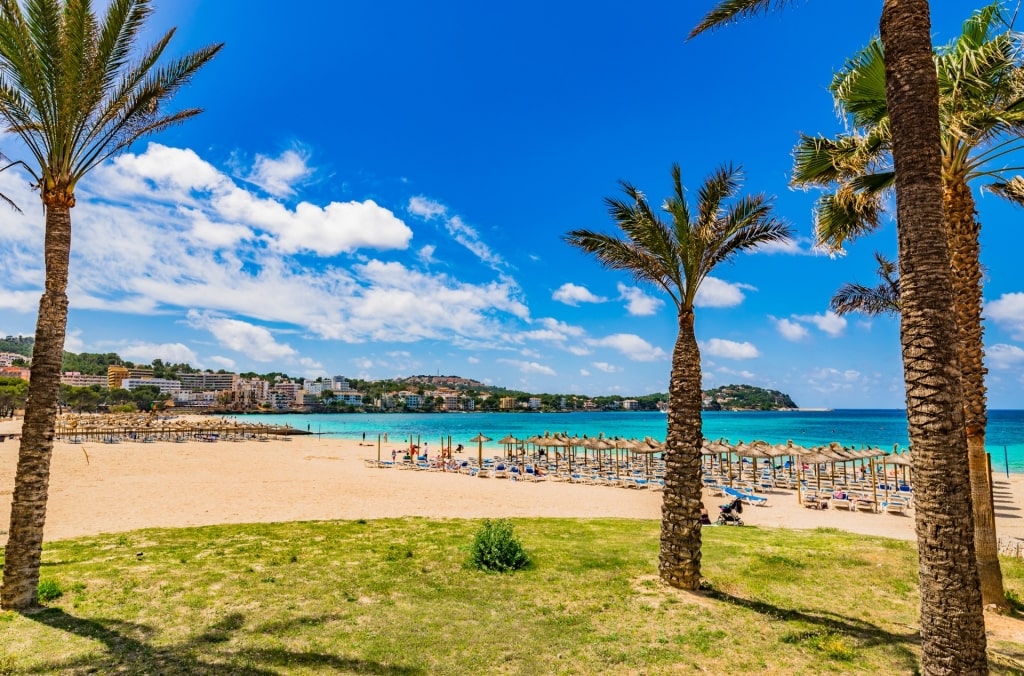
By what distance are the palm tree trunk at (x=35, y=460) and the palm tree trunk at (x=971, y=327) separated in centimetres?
1285

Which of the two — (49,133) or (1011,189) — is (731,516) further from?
(49,133)

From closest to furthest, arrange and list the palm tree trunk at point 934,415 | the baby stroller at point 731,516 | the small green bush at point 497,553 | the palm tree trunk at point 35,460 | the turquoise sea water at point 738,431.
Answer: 1. the palm tree trunk at point 934,415
2. the palm tree trunk at point 35,460
3. the small green bush at point 497,553
4. the baby stroller at point 731,516
5. the turquoise sea water at point 738,431

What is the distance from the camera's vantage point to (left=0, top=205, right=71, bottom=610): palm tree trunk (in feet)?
23.0

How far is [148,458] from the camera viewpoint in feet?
118

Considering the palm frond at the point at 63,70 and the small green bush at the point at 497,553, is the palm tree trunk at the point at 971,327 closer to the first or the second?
the small green bush at the point at 497,553

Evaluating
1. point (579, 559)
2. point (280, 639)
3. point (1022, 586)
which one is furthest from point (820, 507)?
point (280, 639)

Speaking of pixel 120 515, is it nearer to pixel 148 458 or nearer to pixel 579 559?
pixel 579 559

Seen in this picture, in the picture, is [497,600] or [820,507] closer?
[497,600]

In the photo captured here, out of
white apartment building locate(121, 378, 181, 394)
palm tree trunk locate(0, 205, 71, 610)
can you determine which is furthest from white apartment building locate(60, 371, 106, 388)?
palm tree trunk locate(0, 205, 71, 610)

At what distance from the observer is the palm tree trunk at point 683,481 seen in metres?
8.62

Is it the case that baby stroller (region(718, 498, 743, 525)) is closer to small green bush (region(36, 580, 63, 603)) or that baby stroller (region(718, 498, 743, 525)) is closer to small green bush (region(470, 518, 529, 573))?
small green bush (region(470, 518, 529, 573))

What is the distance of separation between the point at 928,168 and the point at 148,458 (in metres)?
44.3

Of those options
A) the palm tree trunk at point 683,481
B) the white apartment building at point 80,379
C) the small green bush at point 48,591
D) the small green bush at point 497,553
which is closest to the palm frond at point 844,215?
the palm tree trunk at point 683,481

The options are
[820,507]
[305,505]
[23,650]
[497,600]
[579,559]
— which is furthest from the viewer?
[820,507]
